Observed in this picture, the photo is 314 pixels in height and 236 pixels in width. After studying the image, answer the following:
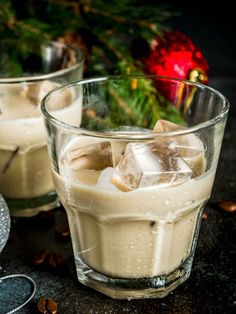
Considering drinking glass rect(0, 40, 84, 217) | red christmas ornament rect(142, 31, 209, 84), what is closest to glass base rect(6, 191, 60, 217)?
drinking glass rect(0, 40, 84, 217)

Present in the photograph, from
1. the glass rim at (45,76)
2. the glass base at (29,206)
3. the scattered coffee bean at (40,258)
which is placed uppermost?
the glass rim at (45,76)

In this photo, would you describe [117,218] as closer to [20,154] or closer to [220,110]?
[220,110]

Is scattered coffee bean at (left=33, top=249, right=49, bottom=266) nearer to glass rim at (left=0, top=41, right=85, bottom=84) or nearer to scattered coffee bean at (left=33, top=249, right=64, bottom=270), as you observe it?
scattered coffee bean at (left=33, top=249, right=64, bottom=270)

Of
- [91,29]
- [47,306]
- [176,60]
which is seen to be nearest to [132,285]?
[47,306]

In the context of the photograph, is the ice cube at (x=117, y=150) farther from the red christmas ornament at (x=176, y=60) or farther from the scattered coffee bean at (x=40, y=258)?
the red christmas ornament at (x=176, y=60)

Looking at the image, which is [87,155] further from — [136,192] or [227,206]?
[227,206]

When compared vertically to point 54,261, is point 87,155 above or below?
above

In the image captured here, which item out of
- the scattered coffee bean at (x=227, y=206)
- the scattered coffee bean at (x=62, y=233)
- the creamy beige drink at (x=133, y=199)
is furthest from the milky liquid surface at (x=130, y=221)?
the scattered coffee bean at (x=227, y=206)
